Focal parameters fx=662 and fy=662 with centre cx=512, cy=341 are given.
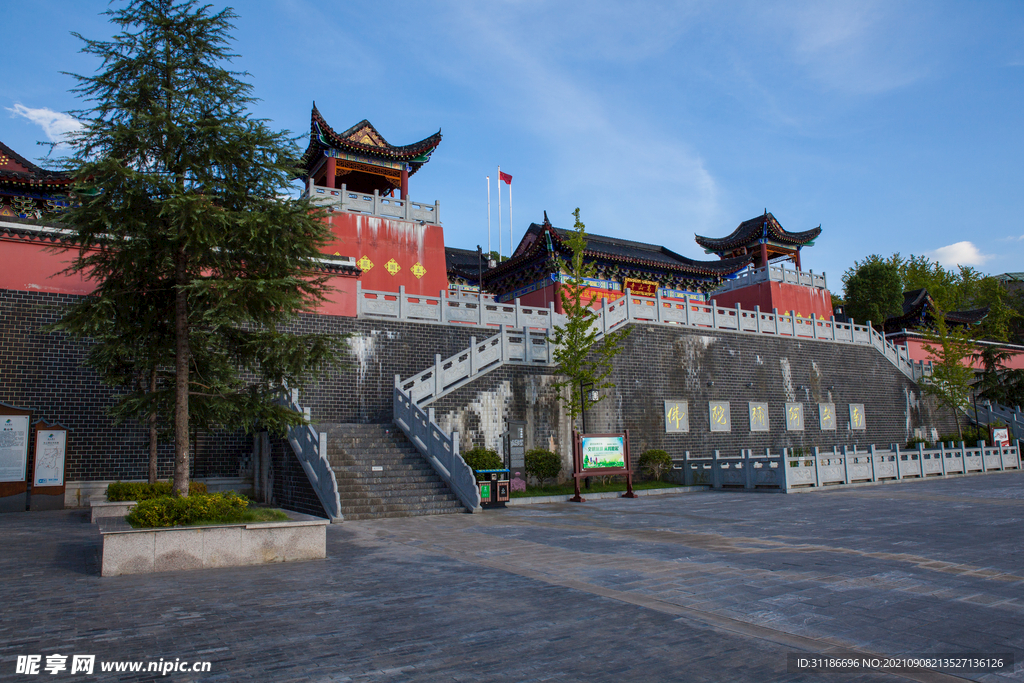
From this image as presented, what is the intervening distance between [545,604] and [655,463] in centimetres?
1432

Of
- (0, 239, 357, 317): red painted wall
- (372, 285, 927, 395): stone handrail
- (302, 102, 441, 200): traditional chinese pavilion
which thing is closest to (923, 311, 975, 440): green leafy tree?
(372, 285, 927, 395): stone handrail

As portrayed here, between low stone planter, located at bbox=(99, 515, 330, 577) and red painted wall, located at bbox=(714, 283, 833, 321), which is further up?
red painted wall, located at bbox=(714, 283, 833, 321)

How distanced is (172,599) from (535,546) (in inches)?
179

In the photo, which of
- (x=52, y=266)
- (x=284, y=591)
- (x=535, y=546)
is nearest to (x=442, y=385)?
(x=535, y=546)

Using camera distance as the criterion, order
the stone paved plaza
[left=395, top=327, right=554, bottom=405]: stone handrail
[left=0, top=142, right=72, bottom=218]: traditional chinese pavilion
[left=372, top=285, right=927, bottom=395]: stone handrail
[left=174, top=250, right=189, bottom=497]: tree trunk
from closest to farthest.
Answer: the stone paved plaza
[left=174, top=250, right=189, bottom=497]: tree trunk
[left=395, top=327, right=554, bottom=405]: stone handrail
[left=372, top=285, right=927, bottom=395]: stone handrail
[left=0, top=142, right=72, bottom=218]: traditional chinese pavilion

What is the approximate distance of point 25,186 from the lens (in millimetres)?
18266

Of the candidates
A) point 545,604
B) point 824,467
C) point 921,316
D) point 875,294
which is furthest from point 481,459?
point 875,294

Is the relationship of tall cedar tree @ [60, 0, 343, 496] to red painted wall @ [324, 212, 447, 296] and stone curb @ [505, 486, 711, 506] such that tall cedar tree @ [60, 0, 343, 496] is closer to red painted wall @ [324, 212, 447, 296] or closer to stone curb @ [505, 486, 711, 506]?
stone curb @ [505, 486, 711, 506]

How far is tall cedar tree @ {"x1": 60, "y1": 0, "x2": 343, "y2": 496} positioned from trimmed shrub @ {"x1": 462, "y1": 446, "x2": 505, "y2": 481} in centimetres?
655

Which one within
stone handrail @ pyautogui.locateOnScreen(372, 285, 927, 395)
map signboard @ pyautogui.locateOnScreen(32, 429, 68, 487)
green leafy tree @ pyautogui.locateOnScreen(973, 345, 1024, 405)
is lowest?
map signboard @ pyautogui.locateOnScreen(32, 429, 68, 487)

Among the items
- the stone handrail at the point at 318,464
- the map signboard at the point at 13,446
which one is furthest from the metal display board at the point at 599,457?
the map signboard at the point at 13,446

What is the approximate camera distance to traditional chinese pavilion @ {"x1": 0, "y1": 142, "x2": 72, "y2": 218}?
1812cm

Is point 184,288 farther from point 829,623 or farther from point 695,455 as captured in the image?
point 695,455

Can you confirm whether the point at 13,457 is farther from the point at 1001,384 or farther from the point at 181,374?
the point at 1001,384
